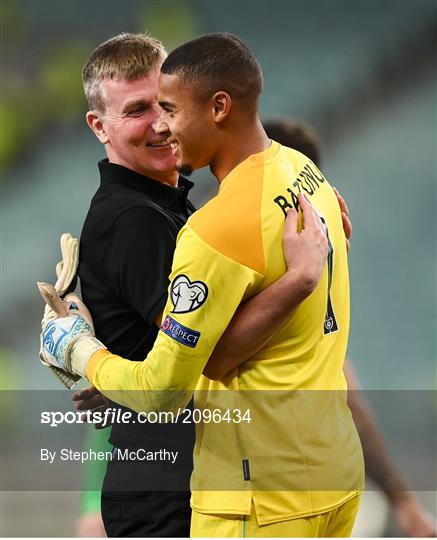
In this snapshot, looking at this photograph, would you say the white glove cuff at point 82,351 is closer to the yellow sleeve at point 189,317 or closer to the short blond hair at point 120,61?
the yellow sleeve at point 189,317

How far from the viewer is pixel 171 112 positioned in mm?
1986

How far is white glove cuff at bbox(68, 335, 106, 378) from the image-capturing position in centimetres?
208

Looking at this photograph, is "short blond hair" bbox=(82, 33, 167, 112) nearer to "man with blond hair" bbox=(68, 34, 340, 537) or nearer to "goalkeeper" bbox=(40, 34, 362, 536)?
"man with blond hair" bbox=(68, 34, 340, 537)

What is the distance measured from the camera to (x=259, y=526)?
1937 millimetres

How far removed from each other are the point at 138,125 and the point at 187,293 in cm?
66

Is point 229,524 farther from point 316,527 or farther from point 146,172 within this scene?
point 146,172

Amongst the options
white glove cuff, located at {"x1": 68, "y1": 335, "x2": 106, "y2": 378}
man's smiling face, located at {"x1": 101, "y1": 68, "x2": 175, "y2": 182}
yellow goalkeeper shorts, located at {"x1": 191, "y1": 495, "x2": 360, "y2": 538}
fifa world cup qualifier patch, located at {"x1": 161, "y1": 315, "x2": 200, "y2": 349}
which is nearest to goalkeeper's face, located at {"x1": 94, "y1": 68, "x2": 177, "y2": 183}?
man's smiling face, located at {"x1": 101, "y1": 68, "x2": 175, "y2": 182}

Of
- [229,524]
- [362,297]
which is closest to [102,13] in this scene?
[362,297]

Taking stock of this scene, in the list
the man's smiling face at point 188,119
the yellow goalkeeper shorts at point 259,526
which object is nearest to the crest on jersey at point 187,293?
the man's smiling face at point 188,119

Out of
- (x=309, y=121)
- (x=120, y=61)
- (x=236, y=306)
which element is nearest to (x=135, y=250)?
(x=236, y=306)

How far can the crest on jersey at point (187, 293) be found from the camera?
6.07ft

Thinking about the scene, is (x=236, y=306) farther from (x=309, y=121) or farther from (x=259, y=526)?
(x=309, y=121)

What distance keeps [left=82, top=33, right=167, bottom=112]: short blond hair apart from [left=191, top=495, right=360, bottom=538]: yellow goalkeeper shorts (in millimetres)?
1047

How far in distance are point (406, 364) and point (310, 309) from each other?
3.65 metres
